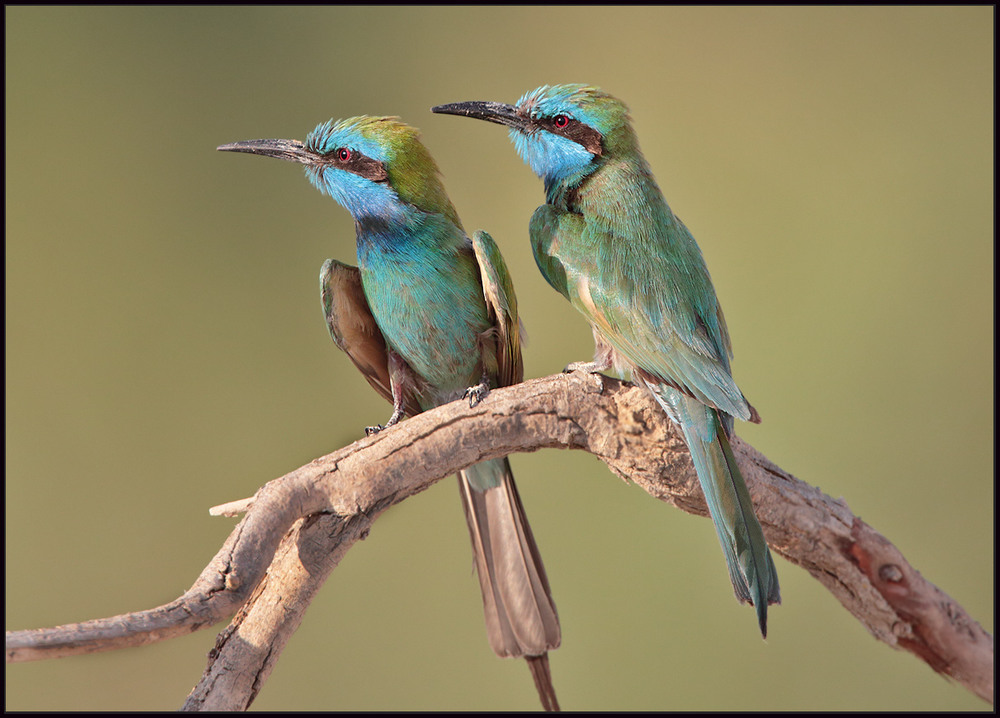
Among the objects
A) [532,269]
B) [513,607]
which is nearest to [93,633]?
[513,607]

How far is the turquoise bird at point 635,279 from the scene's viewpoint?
1351mm

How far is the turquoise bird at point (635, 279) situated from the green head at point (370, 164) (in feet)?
0.56

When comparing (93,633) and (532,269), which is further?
(532,269)

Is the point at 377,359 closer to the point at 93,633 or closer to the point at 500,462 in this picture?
the point at 500,462

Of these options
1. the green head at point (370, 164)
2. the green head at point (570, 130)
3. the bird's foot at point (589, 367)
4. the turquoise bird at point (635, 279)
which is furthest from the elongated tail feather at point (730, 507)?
the green head at point (370, 164)

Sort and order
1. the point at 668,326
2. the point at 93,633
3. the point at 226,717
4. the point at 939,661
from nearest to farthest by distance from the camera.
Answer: the point at 93,633 < the point at 226,717 < the point at 668,326 < the point at 939,661

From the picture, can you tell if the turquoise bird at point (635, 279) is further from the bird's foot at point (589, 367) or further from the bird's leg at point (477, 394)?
the bird's leg at point (477, 394)

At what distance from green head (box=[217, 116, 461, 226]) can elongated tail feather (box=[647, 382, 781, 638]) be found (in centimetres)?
66

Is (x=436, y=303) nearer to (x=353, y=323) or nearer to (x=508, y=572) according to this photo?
(x=353, y=323)

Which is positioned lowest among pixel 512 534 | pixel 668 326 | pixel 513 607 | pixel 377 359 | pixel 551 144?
pixel 513 607

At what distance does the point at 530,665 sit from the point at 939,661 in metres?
0.78

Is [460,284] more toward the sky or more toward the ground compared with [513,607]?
more toward the sky

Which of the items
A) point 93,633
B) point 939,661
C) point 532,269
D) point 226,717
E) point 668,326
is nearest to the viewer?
point 93,633

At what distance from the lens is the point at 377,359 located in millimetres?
1750
